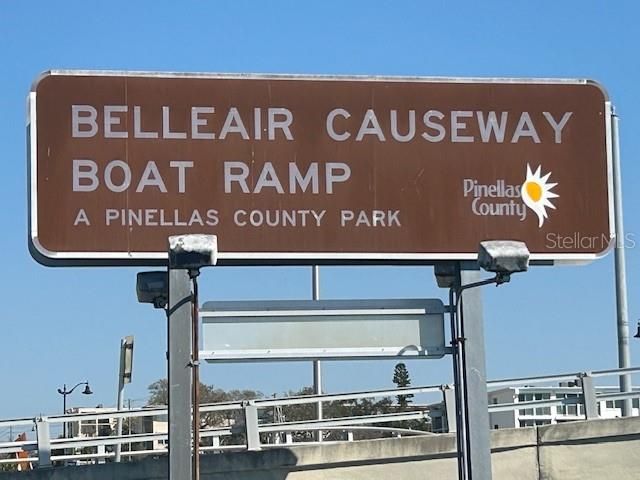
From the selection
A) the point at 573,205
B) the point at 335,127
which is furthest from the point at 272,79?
the point at 573,205

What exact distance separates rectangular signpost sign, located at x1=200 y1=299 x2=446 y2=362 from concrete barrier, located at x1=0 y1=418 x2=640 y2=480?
8.14 ft

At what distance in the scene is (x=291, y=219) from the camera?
489 inches

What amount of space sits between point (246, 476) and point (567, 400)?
4330 mm

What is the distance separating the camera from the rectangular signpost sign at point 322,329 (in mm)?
12156

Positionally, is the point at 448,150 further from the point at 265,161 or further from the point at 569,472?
the point at 569,472

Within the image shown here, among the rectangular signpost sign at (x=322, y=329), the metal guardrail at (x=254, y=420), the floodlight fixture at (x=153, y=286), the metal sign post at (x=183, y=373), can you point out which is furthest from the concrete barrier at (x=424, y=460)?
the floodlight fixture at (x=153, y=286)

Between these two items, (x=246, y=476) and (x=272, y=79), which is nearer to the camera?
(x=272, y=79)

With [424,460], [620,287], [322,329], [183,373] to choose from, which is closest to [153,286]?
[183,373]

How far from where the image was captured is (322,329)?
1230 centimetres

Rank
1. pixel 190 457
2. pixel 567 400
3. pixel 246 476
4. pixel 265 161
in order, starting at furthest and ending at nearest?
pixel 567 400 → pixel 246 476 → pixel 265 161 → pixel 190 457

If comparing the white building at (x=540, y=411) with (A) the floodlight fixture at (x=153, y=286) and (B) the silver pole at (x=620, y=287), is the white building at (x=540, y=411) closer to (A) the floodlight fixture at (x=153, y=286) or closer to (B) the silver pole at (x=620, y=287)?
(B) the silver pole at (x=620, y=287)

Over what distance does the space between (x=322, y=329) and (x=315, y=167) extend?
1659 millimetres

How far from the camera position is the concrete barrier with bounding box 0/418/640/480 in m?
14.2

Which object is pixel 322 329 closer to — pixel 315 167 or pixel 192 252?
pixel 315 167
